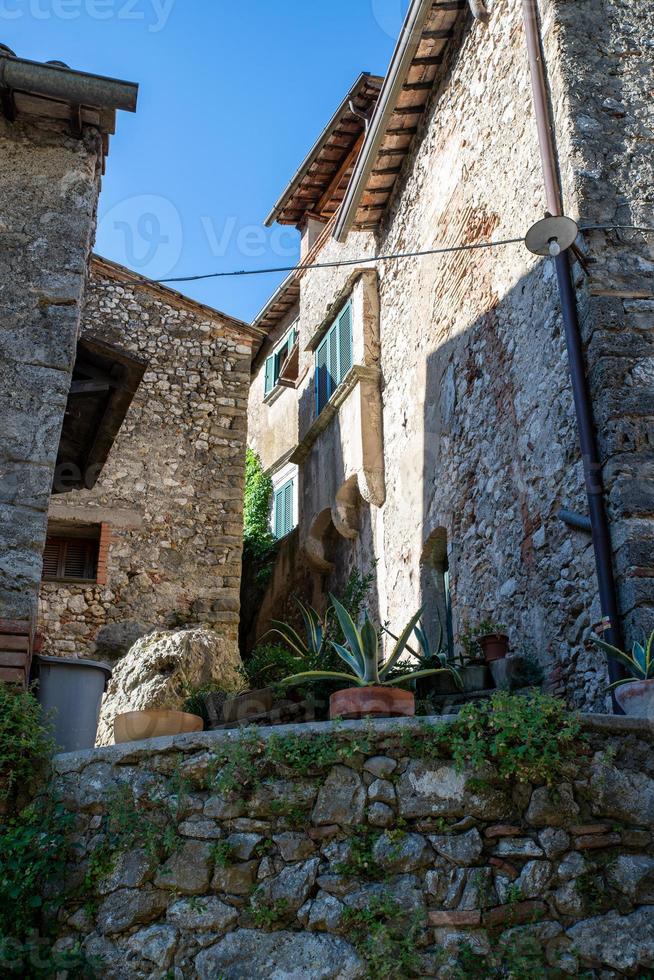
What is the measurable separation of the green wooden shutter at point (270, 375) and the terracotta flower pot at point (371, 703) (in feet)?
40.8

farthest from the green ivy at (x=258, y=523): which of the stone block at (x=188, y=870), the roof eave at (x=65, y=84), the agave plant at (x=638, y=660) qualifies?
the stone block at (x=188, y=870)

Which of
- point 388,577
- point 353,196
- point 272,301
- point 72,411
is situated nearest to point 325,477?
point 388,577

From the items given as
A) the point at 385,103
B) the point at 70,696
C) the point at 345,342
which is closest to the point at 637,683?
the point at 70,696

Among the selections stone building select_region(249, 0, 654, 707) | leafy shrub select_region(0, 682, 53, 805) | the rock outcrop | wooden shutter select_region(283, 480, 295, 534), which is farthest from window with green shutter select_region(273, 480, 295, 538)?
leafy shrub select_region(0, 682, 53, 805)

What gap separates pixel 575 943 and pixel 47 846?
2325mm

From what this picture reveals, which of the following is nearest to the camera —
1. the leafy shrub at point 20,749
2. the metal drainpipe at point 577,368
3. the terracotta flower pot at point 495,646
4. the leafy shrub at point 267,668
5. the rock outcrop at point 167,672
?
the leafy shrub at point 20,749

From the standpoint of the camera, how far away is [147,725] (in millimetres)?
5016

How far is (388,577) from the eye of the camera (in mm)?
10219

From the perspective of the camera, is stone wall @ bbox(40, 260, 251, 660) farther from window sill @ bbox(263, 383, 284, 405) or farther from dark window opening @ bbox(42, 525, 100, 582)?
window sill @ bbox(263, 383, 284, 405)

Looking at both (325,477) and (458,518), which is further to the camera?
(325,477)

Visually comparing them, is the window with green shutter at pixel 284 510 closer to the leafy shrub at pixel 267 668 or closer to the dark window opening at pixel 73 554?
the dark window opening at pixel 73 554

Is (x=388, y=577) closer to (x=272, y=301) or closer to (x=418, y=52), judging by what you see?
(x=418, y=52)

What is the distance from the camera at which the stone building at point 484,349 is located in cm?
607

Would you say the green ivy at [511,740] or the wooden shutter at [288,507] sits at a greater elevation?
the wooden shutter at [288,507]
